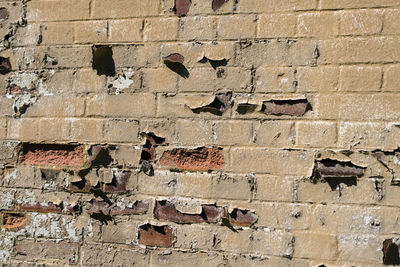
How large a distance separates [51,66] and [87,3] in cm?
32

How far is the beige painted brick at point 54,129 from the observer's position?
1927 mm

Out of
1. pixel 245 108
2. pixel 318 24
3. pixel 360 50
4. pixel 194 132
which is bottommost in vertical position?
pixel 194 132

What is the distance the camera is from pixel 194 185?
182 centimetres

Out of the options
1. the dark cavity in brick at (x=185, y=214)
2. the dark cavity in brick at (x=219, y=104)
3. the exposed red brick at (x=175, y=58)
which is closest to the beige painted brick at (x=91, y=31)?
the exposed red brick at (x=175, y=58)

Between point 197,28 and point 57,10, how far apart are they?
0.65 m

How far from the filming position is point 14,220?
6.41ft

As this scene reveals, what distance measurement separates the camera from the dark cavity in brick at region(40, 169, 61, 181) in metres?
1.93

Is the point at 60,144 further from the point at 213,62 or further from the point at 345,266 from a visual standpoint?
the point at 345,266

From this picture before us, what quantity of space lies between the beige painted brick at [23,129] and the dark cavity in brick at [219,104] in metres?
0.78

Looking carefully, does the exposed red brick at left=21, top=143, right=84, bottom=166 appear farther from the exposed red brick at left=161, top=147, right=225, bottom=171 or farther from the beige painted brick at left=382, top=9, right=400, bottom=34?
the beige painted brick at left=382, top=9, right=400, bottom=34

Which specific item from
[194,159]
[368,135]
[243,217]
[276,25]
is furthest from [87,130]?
[368,135]

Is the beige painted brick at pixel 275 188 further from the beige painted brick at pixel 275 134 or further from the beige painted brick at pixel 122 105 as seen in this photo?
the beige painted brick at pixel 122 105

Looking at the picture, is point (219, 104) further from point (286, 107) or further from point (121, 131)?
point (121, 131)

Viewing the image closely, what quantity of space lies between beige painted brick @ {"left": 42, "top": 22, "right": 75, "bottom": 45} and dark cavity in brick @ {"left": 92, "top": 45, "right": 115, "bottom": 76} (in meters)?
0.14
